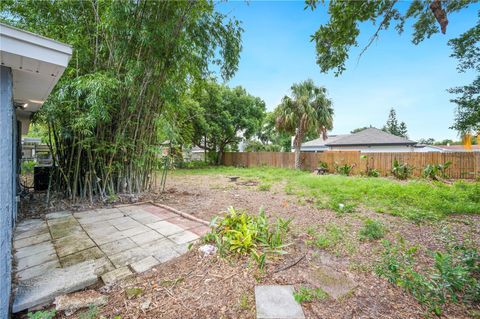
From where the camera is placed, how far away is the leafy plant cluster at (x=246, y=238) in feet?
6.65

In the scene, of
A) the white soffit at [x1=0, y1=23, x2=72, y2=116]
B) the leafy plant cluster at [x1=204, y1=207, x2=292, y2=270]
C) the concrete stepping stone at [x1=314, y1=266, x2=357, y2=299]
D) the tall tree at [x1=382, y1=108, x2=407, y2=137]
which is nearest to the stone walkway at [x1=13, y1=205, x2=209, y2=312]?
the leafy plant cluster at [x1=204, y1=207, x2=292, y2=270]

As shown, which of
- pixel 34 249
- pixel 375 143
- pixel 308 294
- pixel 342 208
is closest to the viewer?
pixel 308 294

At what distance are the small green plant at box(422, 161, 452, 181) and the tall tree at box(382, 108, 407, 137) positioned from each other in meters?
35.5

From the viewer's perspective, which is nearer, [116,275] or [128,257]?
[116,275]

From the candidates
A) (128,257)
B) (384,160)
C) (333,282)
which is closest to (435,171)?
(384,160)

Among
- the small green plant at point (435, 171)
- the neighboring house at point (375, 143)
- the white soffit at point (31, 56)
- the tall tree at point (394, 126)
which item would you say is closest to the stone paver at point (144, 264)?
the white soffit at point (31, 56)

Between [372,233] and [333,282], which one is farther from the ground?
→ [372,233]

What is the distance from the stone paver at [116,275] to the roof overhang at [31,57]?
179cm

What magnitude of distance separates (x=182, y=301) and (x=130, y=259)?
0.89m

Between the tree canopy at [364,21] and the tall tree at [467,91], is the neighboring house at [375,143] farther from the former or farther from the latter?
the tree canopy at [364,21]

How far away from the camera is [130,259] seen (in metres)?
1.99

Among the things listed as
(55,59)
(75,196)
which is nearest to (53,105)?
(75,196)

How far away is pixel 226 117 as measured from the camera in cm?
1295

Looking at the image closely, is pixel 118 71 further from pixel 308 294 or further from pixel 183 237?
pixel 308 294
